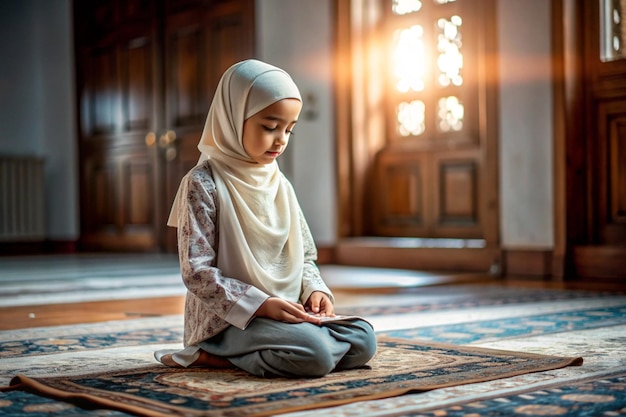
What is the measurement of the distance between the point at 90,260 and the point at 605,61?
4.15 metres

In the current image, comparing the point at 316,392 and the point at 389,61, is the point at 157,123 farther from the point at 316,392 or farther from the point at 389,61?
the point at 316,392

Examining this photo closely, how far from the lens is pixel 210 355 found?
2164mm

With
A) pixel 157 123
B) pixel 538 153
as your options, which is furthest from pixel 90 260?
pixel 538 153

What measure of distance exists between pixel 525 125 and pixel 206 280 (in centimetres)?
349

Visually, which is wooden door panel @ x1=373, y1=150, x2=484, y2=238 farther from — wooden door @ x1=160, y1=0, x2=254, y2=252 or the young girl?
the young girl

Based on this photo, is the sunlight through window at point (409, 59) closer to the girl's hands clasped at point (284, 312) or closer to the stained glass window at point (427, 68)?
the stained glass window at point (427, 68)

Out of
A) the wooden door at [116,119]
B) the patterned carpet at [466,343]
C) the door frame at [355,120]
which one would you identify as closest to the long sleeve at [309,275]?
the patterned carpet at [466,343]

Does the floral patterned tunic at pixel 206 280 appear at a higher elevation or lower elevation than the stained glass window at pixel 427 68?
lower

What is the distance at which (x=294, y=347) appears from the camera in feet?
6.55

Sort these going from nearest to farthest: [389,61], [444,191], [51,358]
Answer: [51,358] < [444,191] < [389,61]

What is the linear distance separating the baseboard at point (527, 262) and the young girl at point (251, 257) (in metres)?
3.07

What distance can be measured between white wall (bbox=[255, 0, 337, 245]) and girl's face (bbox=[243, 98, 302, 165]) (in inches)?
170

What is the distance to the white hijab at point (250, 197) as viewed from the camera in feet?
6.88

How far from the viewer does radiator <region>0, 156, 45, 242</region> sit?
880 cm
